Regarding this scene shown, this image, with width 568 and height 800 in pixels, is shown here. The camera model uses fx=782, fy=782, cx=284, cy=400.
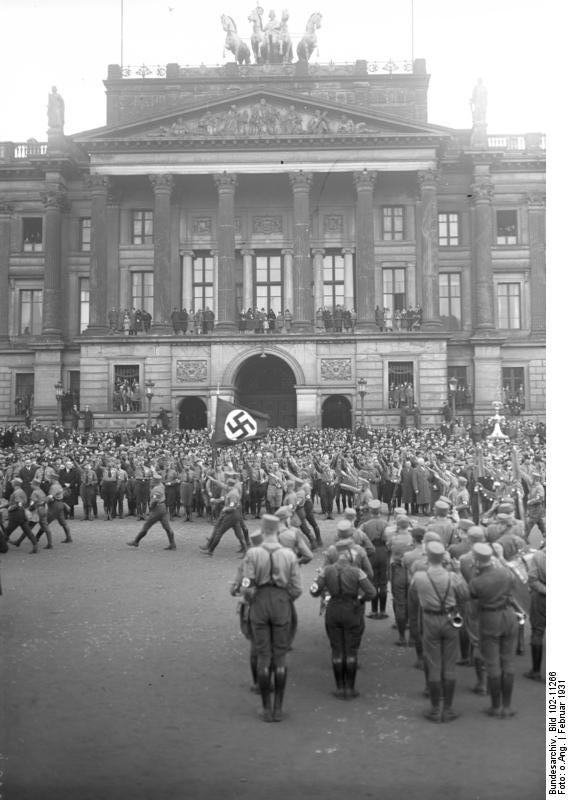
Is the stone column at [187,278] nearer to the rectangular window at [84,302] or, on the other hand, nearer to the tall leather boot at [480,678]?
the rectangular window at [84,302]

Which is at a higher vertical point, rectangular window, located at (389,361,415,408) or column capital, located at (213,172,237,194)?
column capital, located at (213,172,237,194)

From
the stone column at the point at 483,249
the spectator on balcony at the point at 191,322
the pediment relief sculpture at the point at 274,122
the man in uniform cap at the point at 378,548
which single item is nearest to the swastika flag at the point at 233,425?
the man in uniform cap at the point at 378,548

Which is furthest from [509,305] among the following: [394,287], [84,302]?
[84,302]

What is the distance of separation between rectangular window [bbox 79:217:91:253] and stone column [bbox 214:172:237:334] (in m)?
8.48

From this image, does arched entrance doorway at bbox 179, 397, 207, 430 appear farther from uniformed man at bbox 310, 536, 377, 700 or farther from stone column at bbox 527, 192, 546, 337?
uniformed man at bbox 310, 536, 377, 700

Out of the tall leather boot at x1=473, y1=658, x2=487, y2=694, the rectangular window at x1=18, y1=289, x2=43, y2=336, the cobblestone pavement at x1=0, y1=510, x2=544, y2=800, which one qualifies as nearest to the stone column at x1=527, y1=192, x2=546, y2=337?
the rectangular window at x1=18, y1=289, x2=43, y2=336

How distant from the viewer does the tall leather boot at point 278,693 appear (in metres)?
8.42

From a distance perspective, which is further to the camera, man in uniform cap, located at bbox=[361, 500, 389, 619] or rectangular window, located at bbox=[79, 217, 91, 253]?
rectangular window, located at bbox=[79, 217, 91, 253]

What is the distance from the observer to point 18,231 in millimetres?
44969

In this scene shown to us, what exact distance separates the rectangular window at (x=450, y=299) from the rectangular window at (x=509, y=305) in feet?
8.72

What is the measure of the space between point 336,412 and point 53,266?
17692mm

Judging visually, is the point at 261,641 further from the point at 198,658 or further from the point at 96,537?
the point at 96,537

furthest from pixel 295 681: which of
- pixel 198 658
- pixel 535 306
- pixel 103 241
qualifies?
pixel 103 241

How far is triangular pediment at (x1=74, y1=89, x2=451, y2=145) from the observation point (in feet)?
134
